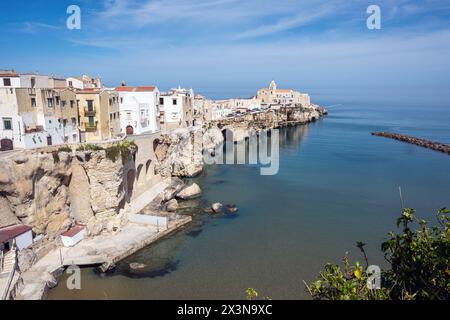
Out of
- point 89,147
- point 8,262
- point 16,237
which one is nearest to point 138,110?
point 89,147

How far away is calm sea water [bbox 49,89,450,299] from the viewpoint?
18.8 metres

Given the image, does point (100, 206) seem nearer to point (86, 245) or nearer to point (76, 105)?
point (86, 245)

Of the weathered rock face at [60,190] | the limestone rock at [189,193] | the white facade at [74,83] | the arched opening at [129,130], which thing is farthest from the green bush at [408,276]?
the white facade at [74,83]

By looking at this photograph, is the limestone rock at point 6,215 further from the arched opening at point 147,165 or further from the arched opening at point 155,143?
the arched opening at point 155,143

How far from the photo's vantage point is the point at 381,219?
28.6 metres

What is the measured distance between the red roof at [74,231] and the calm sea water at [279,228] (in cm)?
340

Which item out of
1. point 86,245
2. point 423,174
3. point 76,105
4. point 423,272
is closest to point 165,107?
point 76,105

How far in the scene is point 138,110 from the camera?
37.2 meters

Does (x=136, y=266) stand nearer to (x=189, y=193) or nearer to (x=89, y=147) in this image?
(x=89, y=147)

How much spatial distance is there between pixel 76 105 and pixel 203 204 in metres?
13.7

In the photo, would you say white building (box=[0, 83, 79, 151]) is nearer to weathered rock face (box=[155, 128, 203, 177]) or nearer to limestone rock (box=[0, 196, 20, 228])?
limestone rock (box=[0, 196, 20, 228])

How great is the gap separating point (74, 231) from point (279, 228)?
1457 cm

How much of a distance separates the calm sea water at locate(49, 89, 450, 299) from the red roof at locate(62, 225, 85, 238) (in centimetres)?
340
